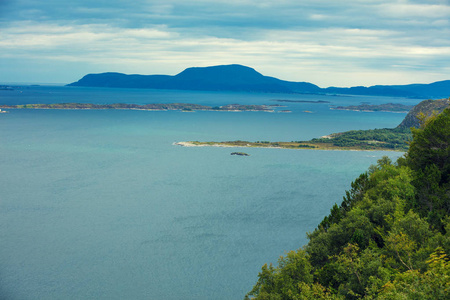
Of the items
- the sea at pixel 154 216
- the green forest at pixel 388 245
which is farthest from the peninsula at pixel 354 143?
the green forest at pixel 388 245

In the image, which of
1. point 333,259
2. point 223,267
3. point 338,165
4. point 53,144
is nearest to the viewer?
point 333,259

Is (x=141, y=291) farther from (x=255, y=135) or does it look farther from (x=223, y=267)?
(x=255, y=135)

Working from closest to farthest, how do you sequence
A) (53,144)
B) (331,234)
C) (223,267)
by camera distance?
(331,234)
(223,267)
(53,144)

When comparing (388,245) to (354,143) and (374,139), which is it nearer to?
(354,143)

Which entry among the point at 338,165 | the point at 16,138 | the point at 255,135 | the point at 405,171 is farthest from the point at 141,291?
the point at 255,135

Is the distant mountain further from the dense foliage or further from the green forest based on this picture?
the green forest

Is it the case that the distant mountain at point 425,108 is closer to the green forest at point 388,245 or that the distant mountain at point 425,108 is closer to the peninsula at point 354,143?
the peninsula at point 354,143

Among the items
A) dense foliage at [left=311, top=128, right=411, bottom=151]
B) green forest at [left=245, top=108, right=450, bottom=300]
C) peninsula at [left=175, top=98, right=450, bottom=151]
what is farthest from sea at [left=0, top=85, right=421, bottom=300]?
green forest at [left=245, top=108, right=450, bottom=300]
